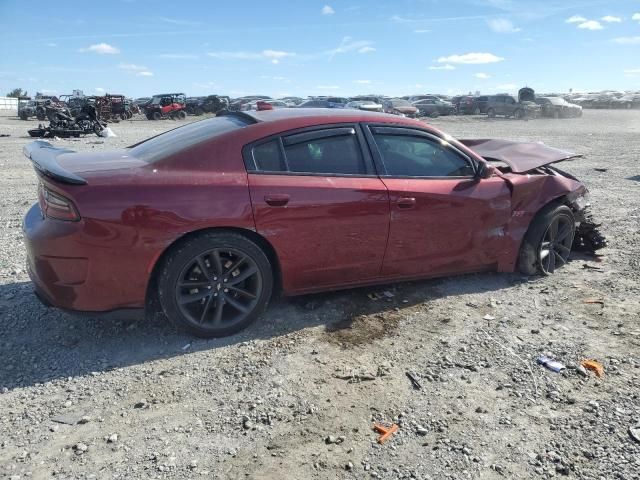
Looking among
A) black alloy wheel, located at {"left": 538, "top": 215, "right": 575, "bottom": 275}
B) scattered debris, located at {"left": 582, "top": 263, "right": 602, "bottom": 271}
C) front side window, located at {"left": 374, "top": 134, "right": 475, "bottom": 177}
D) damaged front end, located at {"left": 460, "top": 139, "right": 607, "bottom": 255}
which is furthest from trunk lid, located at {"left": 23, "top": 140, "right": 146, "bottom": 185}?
scattered debris, located at {"left": 582, "top": 263, "right": 602, "bottom": 271}

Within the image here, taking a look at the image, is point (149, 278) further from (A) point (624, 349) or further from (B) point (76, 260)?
(A) point (624, 349)

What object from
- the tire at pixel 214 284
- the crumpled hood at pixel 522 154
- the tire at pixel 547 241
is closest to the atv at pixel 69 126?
the crumpled hood at pixel 522 154

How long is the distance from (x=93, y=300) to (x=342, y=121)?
2.18m

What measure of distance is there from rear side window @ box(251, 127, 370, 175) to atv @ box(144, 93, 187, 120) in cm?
3437

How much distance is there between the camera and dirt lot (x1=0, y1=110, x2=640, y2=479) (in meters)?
2.51

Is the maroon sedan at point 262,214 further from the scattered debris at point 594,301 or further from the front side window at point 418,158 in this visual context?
the scattered debris at point 594,301

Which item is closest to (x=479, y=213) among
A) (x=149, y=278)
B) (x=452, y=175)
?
(x=452, y=175)

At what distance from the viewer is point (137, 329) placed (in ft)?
12.4

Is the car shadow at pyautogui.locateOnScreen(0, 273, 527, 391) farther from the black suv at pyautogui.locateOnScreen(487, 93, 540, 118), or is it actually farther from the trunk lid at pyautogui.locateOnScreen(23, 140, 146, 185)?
the black suv at pyautogui.locateOnScreen(487, 93, 540, 118)

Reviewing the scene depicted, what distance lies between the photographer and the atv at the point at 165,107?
3538 centimetres

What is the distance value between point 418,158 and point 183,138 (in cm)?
186

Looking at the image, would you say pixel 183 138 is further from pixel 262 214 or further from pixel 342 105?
pixel 342 105

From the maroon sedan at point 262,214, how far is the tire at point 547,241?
4cm

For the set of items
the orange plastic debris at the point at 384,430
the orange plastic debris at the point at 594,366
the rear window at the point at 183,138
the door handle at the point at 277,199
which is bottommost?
the orange plastic debris at the point at 384,430
